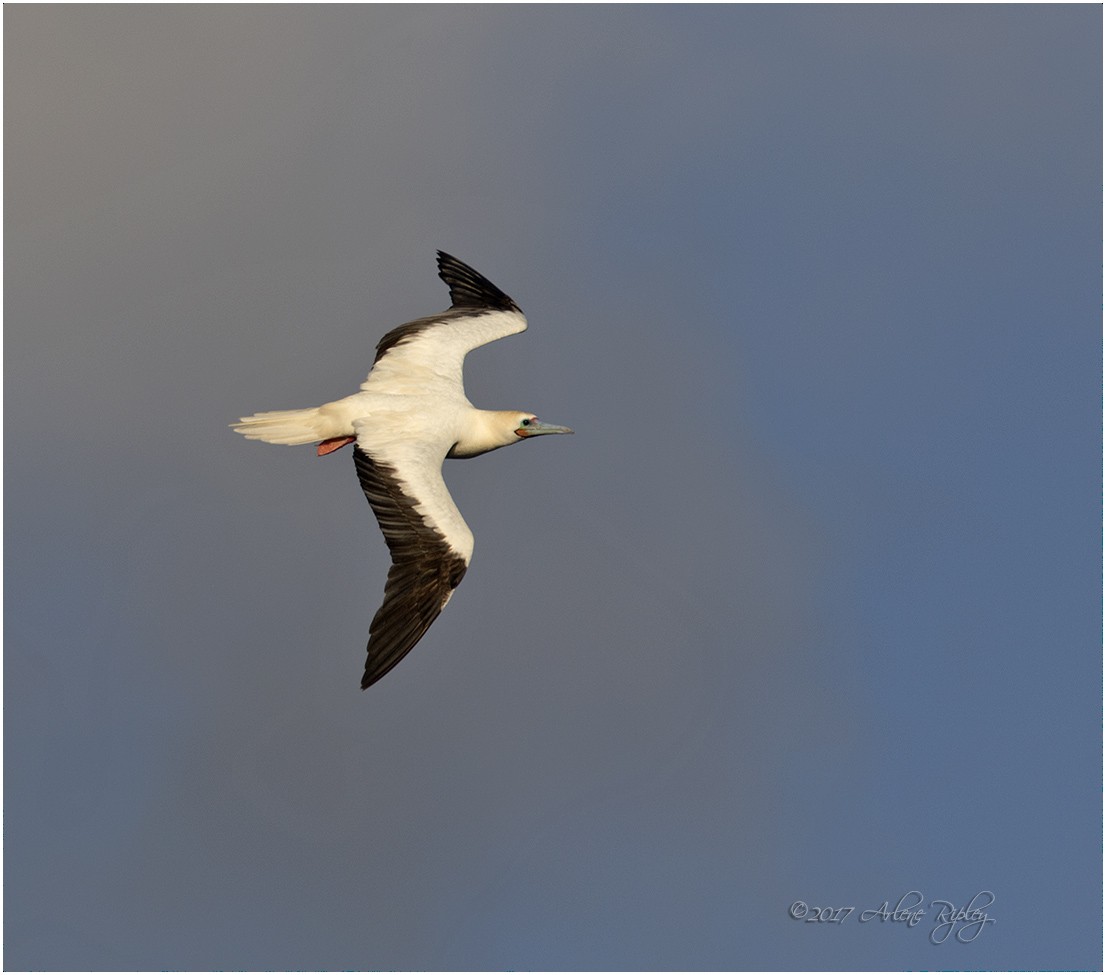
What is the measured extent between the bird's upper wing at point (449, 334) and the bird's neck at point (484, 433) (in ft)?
2.42

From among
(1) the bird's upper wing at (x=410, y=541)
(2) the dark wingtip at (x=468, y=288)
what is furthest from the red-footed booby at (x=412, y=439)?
(2) the dark wingtip at (x=468, y=288)

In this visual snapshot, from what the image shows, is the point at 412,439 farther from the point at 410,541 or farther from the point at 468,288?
the point at 468,288

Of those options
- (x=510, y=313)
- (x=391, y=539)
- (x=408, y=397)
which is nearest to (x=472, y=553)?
(x=391, y=539)

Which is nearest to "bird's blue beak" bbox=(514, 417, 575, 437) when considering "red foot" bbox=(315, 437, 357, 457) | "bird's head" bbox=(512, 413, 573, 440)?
"bird's head" bbox=(512, 413, 573, 440)

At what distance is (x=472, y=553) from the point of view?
17.2 metres

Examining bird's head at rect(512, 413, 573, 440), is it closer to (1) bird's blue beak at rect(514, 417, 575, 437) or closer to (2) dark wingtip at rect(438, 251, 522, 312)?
(1) bird's blue beak at rect(514, 417, 575, 437)

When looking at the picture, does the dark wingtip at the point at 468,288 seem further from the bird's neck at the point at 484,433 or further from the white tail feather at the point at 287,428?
the white tail feather at the point at 287,428

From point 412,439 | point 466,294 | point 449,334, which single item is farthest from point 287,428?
point 466,294

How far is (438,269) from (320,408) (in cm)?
491

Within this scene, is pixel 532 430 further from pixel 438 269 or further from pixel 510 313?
pixel 438 269

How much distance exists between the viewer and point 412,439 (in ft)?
58.4

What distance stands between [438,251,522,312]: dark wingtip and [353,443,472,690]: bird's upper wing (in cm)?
446

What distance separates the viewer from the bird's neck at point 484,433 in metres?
18.8

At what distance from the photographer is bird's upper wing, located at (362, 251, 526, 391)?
63.5 ft
